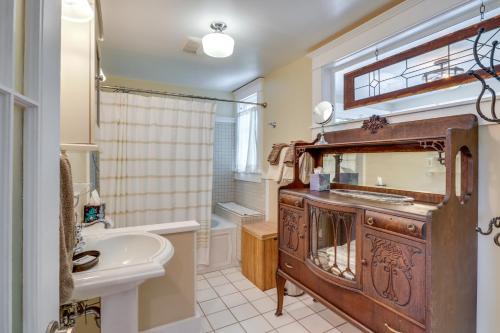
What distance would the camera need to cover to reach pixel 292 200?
185cm

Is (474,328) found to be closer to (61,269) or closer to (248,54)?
(61,269)

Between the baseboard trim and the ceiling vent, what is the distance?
2228 mm

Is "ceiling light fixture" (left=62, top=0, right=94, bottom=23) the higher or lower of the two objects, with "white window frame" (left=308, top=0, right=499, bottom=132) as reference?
lower

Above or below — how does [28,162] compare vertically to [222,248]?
above

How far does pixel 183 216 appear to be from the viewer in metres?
2.82

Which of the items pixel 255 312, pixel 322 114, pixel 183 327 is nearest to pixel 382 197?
pixel 322 114

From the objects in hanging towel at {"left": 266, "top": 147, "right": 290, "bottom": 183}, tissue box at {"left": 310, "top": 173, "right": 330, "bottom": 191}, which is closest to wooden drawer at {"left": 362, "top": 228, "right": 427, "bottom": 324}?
tissue box at {"left": 310, "top": 173, "right": 330, "bottom": 191}

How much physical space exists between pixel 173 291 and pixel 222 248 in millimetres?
1164

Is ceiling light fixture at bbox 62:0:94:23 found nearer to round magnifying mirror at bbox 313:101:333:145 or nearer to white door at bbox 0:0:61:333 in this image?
white door at bbox 0:0:61:333

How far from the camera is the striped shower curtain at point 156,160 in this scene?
251 centimetres

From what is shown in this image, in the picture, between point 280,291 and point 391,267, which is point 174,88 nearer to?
point 280,291

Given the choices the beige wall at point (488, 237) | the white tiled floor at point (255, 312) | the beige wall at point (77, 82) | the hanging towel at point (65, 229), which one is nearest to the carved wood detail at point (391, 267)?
the beige wall at point (488, 237)

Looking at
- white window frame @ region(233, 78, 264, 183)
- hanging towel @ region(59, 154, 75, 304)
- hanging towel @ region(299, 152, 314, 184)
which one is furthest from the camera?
white window frame @ region(233, 78, 264, 183)

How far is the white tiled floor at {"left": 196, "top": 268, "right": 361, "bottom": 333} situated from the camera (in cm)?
194
